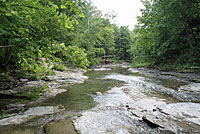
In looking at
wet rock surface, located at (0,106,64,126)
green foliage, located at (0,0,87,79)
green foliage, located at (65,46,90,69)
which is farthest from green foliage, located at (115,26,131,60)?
wet rock surface, located at (0,106,64,126)

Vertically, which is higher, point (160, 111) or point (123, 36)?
point (123, 36)

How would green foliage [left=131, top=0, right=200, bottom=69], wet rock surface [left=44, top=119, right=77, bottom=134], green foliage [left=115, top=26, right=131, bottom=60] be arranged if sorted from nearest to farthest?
wet rock surface [left=44, top=119, right=77, bottom=134] → green foliage [left=131, top=0, right=200, bottom=69] → green foliage [left=115, top=26, right=131, bottom=60]

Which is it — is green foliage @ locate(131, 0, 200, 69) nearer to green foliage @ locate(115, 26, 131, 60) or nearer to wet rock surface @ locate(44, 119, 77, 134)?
wet rock surface @ locate(44, 119, 77, 134)

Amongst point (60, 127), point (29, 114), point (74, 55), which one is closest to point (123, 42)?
point (74, 55)

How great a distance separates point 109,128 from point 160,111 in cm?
155

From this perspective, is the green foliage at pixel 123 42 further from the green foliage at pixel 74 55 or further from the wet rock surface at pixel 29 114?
the wet rock surface at pixel 29 114

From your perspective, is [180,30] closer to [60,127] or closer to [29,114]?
[60,127]

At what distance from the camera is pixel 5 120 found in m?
2.78

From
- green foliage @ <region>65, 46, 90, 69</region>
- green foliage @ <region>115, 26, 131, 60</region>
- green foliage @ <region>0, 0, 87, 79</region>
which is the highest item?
green foliage @ <region>115, 26, 131, 60</region>

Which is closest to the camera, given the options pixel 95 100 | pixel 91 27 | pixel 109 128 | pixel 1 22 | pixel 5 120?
pixel 109 128

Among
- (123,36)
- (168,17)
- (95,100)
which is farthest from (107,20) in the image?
(95,100)

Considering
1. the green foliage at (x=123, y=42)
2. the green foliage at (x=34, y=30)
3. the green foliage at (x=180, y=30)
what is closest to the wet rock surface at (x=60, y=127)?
the green foliage at (x=34, y=30)

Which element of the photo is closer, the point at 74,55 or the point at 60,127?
the point at 60,127

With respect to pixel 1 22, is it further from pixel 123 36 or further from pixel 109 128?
pixel 123 36
